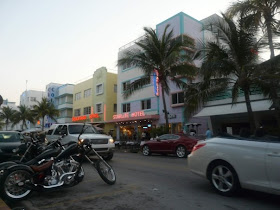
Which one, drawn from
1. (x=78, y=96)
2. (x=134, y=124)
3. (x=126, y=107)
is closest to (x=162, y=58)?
(x=134, y=124)

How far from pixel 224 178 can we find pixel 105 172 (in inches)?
113

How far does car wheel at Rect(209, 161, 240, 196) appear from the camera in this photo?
496 centimetres

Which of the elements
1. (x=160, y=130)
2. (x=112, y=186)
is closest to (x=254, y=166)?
(x=112, y=186)

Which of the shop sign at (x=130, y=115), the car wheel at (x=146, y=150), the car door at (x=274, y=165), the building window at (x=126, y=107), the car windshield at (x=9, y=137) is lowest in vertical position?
the car wheel at (x=146, y=150)

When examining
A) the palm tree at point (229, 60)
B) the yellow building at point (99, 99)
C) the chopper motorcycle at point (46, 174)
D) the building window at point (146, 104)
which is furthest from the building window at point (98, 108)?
the chopper motorcycle at point (46, 174)

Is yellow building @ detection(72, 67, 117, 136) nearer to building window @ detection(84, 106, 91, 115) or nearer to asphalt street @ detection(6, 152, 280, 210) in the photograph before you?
building window @ detection(84, 106, 91, 115)

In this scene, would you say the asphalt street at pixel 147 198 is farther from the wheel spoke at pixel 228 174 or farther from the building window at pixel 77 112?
the building window at pixel 77 112

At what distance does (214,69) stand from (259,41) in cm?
288

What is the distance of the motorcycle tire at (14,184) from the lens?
481cm

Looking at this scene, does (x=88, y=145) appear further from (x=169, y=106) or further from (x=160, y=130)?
(x=169, y=106)

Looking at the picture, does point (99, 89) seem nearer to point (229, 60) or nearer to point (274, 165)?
point (229, 60)

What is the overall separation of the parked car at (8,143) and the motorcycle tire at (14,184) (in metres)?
4.10

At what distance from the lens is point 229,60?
14.3m

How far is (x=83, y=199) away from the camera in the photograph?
5133 mm
